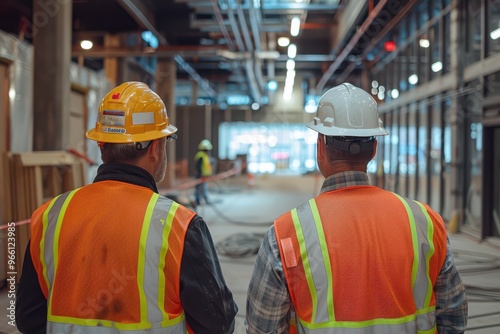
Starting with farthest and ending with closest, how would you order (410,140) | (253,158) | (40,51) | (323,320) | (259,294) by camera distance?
(253,158), (410,140), (40,51), (259,294), (323,320)

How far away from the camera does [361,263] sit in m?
1.68

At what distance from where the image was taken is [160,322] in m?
1.68

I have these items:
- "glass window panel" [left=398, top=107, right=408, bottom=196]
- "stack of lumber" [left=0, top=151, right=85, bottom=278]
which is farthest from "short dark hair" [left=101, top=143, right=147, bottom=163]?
"glass window panel" [left=398, top=107, right=408, bottom=196]

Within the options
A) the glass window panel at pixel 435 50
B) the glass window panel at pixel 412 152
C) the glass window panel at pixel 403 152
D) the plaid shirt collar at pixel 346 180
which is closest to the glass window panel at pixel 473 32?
the glass window panel at pixel 435 50

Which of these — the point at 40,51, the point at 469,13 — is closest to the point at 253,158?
the point at 469,13

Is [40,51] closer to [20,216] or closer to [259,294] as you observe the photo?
[20,216]

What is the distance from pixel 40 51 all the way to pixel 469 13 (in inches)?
301

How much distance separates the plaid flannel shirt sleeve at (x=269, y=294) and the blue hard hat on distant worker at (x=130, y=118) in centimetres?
62

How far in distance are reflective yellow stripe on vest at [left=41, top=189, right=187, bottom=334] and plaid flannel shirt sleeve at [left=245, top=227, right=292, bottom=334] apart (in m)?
0.26

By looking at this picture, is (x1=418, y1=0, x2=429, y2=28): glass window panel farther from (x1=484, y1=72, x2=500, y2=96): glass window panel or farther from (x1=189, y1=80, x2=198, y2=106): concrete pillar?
(x1=189, y1=80, x2=198, y2=106): concrete pillar

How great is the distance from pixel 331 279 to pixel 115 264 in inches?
28.9

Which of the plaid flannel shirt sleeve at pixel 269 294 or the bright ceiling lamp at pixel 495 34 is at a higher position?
the bright ceiling lamp at pixel 495 34

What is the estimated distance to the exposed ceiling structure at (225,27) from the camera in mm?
10609

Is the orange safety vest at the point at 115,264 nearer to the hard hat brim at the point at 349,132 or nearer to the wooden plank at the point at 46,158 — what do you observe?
the hard hat brim at the point at 349,132
